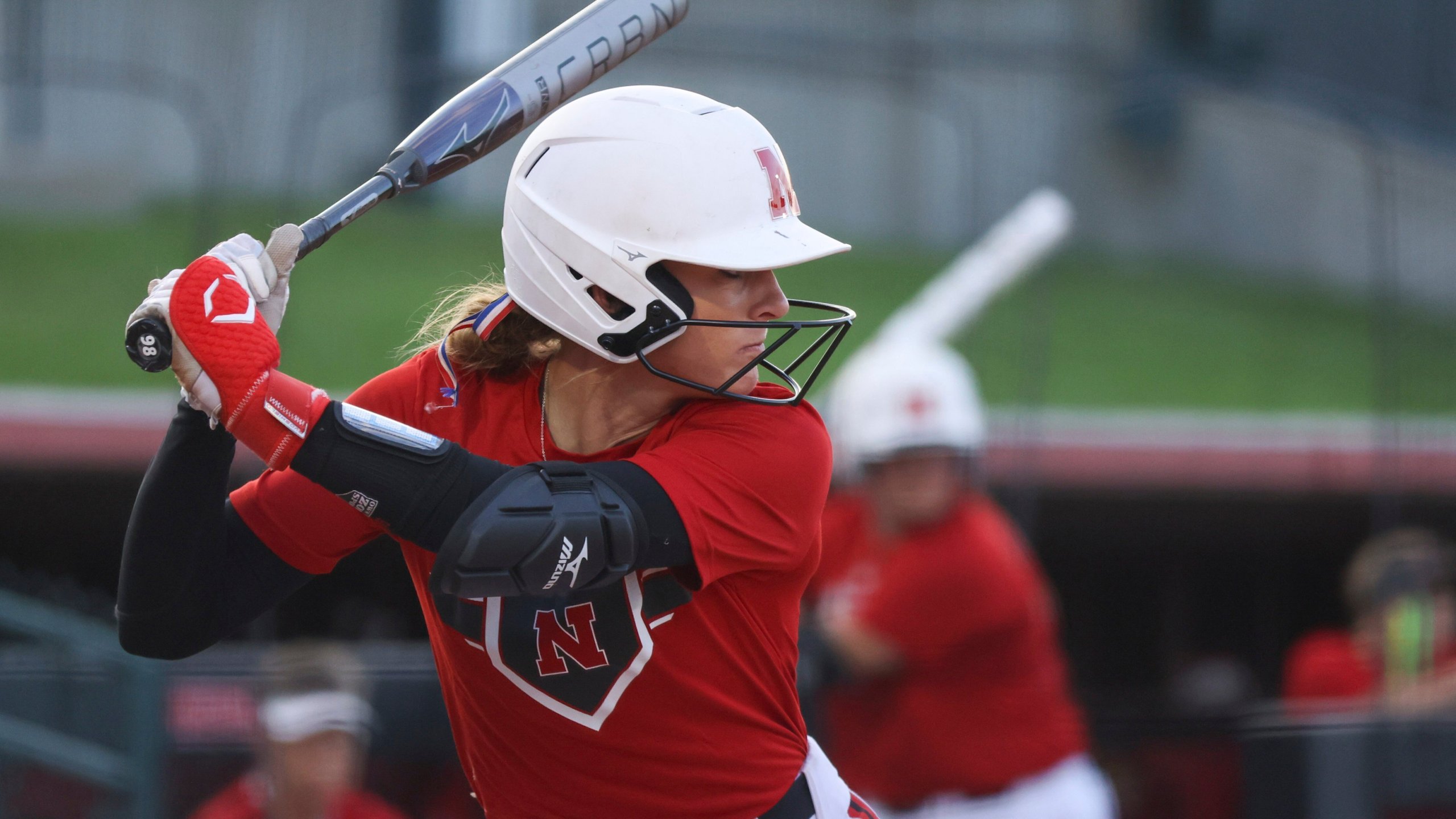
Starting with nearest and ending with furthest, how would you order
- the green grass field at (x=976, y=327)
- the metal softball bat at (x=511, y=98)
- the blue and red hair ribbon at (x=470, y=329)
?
1. the blue and red hair ribbon at (x=470, y=329)
2. the metal softball bat at (x=511, y=98)
3. the green grass field at (x=976, y=327)

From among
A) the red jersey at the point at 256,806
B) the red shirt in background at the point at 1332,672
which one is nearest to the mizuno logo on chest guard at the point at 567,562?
the red jersey at the point at 256,806

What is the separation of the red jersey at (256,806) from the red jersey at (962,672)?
1.56 m

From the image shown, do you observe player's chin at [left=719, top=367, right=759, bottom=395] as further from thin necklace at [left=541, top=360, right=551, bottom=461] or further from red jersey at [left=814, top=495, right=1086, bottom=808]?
red jersey at [left=814, top=495, right=1086, bottom=808]

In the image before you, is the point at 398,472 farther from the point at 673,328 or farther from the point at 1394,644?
the point at 1394,644

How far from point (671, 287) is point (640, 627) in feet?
1.56

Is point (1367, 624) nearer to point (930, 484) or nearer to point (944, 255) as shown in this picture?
point (930, 484)

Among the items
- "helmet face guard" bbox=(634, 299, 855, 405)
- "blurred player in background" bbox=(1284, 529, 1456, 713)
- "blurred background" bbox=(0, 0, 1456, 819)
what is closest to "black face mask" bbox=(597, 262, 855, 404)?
"helmet face guard" bbox=(634, 299, 855, 405)

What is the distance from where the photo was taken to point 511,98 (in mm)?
2646

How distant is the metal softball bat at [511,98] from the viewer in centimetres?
252

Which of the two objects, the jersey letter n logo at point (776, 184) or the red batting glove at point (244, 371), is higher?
the jersey letter n logo at point (776, 184)

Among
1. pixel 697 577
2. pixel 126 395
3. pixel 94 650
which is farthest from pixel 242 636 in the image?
pixel 697 577

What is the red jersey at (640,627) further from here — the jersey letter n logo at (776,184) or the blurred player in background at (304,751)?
the blurred player in background at (304,751)

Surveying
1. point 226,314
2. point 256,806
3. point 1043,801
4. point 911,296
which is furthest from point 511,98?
point 911,296

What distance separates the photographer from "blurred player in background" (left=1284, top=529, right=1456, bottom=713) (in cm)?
559
